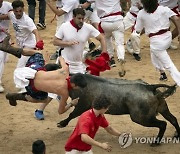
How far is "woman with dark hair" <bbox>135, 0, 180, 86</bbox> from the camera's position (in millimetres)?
9930

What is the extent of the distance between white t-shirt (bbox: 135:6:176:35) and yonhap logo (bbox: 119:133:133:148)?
245 cm

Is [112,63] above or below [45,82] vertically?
below

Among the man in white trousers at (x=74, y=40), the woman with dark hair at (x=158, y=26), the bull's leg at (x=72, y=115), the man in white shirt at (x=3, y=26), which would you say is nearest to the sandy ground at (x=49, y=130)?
the bull's leg at (x=72, y=115)

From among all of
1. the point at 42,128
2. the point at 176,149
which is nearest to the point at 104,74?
the point at 42,128

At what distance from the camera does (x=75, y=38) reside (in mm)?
9391

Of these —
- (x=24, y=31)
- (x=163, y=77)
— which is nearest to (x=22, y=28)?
(x=24, y=31)

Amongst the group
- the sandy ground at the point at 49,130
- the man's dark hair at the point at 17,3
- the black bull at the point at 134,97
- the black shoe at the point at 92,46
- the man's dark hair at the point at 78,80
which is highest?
the man's dark hair at the point at 17,3

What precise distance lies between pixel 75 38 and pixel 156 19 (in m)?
1.62

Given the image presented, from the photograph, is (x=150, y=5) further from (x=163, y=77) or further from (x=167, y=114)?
(x=167, y=114)

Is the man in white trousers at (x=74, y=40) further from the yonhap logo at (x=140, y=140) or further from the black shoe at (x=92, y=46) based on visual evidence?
the black shoe at (x=92, y=46)

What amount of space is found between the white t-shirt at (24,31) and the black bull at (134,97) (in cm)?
271

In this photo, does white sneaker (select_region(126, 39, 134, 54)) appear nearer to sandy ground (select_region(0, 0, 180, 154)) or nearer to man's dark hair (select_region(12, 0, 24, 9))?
sandy ground (select_region(0, 0, 180, 154))

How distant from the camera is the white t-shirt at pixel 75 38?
369 inches

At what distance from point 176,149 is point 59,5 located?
6129 millimetres
